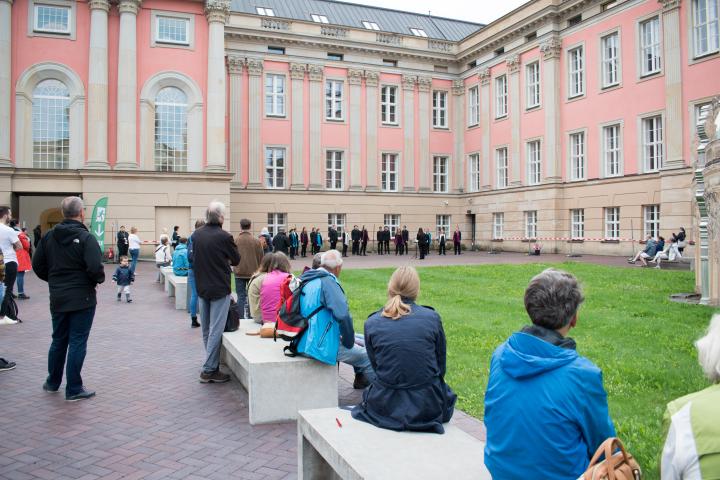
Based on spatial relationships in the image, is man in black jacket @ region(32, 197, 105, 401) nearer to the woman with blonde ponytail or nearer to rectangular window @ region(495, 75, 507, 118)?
the woman with blonde ponytail

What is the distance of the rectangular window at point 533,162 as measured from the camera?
37.3 meters

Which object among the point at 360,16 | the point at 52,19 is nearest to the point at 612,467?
the point at 52,19

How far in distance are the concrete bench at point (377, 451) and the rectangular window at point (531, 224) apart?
33988 mm

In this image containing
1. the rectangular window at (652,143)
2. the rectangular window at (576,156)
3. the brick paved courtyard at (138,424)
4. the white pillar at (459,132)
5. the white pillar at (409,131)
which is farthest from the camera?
the white pillar at (459,132)

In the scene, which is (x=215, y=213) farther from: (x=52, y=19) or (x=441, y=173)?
(x=441, y=173)

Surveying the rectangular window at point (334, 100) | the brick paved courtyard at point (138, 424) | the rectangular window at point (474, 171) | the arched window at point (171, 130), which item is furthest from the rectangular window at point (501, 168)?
the brick paved courtyard at point (138, 424)

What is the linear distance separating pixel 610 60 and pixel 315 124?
18.2m

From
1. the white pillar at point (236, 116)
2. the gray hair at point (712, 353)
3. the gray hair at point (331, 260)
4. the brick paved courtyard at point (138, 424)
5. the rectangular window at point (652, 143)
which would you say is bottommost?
the brick paved courtyard at point (138, 424)

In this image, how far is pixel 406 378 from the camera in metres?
4.34

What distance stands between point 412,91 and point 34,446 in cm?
3967

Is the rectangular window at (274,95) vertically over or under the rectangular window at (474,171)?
over

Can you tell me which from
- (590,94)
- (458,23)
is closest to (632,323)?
(590,94)

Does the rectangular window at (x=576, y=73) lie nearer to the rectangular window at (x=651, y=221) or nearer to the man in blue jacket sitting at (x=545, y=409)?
the rectangular window at (x=651, y=221)

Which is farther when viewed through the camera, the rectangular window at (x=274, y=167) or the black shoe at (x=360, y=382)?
the rectangular window at (x=274, y=167)
